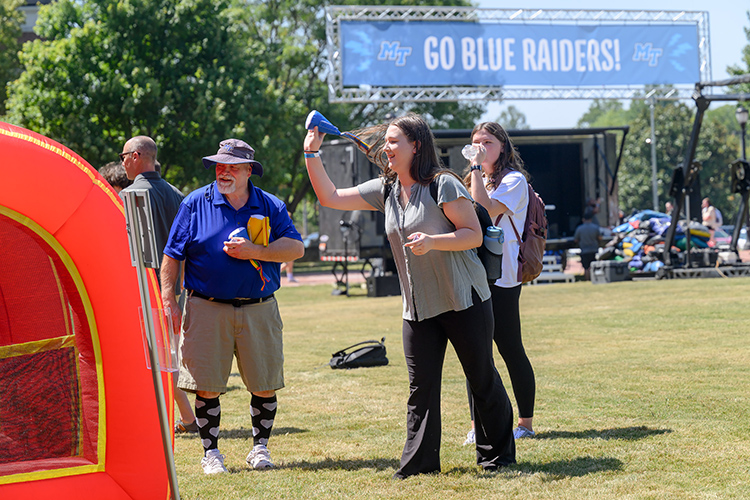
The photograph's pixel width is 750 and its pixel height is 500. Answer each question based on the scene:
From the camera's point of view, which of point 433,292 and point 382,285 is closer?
point 433,292

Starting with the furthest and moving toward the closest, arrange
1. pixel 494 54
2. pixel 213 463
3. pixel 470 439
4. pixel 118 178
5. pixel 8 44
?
pixel 8 44, pixel 494 54, pixel 118 178, pixel 470 439, pixel 213 463

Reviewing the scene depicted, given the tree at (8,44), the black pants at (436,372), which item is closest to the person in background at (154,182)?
the black pants at (436,372)

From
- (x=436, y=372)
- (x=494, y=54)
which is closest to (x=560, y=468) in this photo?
(x=436, y=372)

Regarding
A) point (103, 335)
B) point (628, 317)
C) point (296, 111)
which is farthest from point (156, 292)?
point (296, 111)

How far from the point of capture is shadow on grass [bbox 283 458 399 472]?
4.94 m

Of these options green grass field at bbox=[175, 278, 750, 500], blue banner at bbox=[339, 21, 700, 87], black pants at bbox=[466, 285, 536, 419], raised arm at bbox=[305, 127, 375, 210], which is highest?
blue banner at bbox=[339, 21, 700, 87]

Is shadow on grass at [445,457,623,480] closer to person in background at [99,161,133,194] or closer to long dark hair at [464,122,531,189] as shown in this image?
long dark hair at [464,122,531,189]

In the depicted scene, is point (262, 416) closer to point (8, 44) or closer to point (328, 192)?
point (328, 192)

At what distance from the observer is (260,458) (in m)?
5.04

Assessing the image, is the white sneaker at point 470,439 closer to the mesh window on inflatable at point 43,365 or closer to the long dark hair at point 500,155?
the long dark hair at point 500,155

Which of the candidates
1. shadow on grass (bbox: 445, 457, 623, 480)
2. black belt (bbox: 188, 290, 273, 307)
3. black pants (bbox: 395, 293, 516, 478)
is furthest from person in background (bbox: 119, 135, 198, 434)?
shadow on grass (bbox: 445, 457, 623, 480)

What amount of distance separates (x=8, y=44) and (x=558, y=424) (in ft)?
118

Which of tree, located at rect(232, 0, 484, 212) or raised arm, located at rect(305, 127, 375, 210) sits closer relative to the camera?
raised arm, located at rect(305, 127, 375, 210)

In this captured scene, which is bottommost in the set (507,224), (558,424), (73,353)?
(558,424)
